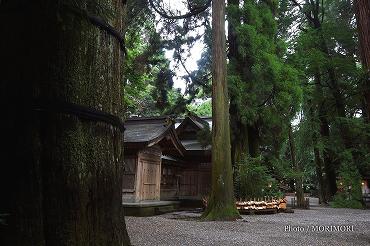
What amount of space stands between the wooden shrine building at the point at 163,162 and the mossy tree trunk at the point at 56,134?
10.8 meters

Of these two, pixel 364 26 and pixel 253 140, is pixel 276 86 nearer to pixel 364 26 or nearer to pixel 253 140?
pixel 253 140

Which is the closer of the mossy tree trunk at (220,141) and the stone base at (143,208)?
the mossy tree trunk at (220,141)

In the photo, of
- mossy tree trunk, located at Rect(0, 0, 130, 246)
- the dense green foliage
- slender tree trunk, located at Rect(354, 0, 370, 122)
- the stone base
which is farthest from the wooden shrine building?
mossy tree trunk, located at Rect(0, 0, 130, 246)

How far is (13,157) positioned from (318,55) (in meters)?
19.4

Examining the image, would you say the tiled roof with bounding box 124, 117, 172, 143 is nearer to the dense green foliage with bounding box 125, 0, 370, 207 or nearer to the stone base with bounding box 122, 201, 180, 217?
the dense green foliage with bounding box 125, 0, 370, 207

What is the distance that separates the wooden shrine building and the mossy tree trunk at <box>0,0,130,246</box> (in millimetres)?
10820

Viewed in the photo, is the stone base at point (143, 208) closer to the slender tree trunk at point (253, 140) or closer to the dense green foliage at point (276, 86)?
the dense green foliage at point (276, 86)

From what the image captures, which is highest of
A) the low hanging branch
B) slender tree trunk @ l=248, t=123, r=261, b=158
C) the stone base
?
the low hanging branch

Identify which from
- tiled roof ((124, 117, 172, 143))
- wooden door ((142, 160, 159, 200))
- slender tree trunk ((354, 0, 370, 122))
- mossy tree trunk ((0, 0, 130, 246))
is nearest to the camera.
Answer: mossy tree trunk ((0, 0, 130, 246))

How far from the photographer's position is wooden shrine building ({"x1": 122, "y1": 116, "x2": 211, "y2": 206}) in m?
13.1

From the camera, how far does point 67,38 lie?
1.61 metres

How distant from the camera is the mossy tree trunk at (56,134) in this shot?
146 centimetres

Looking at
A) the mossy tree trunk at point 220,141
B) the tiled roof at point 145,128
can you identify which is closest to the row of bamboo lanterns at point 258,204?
the mossy tree trunk at point 220,141

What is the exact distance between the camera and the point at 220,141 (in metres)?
9.57
